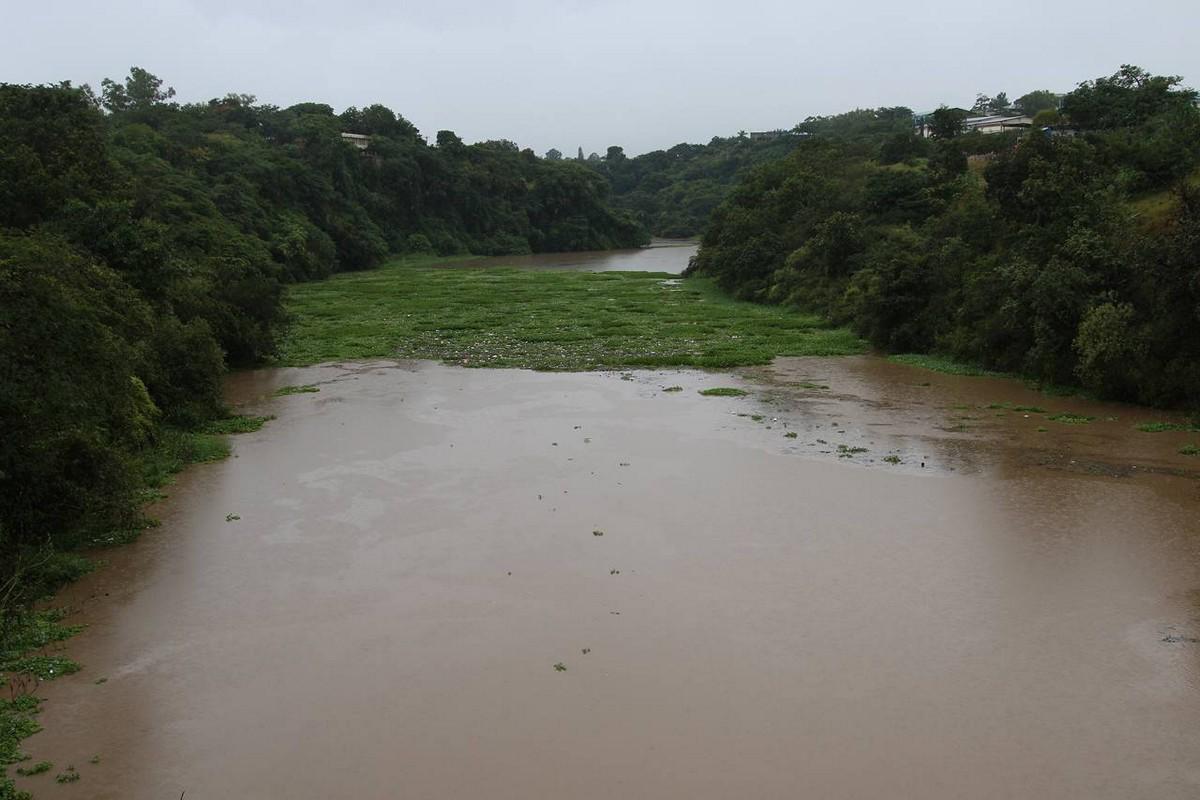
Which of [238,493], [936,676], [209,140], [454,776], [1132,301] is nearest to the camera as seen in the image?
[454,776]

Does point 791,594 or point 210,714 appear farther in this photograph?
point 791,594

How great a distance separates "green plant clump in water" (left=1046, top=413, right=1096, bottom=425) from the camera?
18.7 metres

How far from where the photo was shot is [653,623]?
1034 centimetres

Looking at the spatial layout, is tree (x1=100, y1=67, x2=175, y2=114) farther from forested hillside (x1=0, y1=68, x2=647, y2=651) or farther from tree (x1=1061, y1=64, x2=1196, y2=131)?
tree (x1=1061, y1=64, x2=1196, y2=131)

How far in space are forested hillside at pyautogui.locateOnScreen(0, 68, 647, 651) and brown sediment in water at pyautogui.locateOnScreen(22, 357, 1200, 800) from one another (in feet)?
3.18

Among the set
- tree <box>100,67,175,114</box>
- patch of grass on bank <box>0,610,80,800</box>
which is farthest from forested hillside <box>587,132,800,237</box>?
patch of grass on bank <box>0,610,80,800</box>

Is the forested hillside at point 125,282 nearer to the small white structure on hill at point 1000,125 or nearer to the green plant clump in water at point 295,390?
the green plant clump in water at point 295,390

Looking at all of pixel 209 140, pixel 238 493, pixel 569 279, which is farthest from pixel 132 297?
pixel 209 140

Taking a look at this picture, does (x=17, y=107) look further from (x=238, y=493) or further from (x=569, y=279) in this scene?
(x=569, y=279)

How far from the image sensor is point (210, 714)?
8.58 meters

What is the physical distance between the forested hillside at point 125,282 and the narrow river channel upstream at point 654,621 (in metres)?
1.01

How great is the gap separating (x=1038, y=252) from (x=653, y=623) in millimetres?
17798

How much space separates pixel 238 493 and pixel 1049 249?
19026 mm

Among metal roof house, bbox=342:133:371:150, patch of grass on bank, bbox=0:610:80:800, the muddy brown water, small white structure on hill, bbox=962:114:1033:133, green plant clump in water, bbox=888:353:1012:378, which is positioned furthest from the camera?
metal roof house, bbox=342:133:371:150
